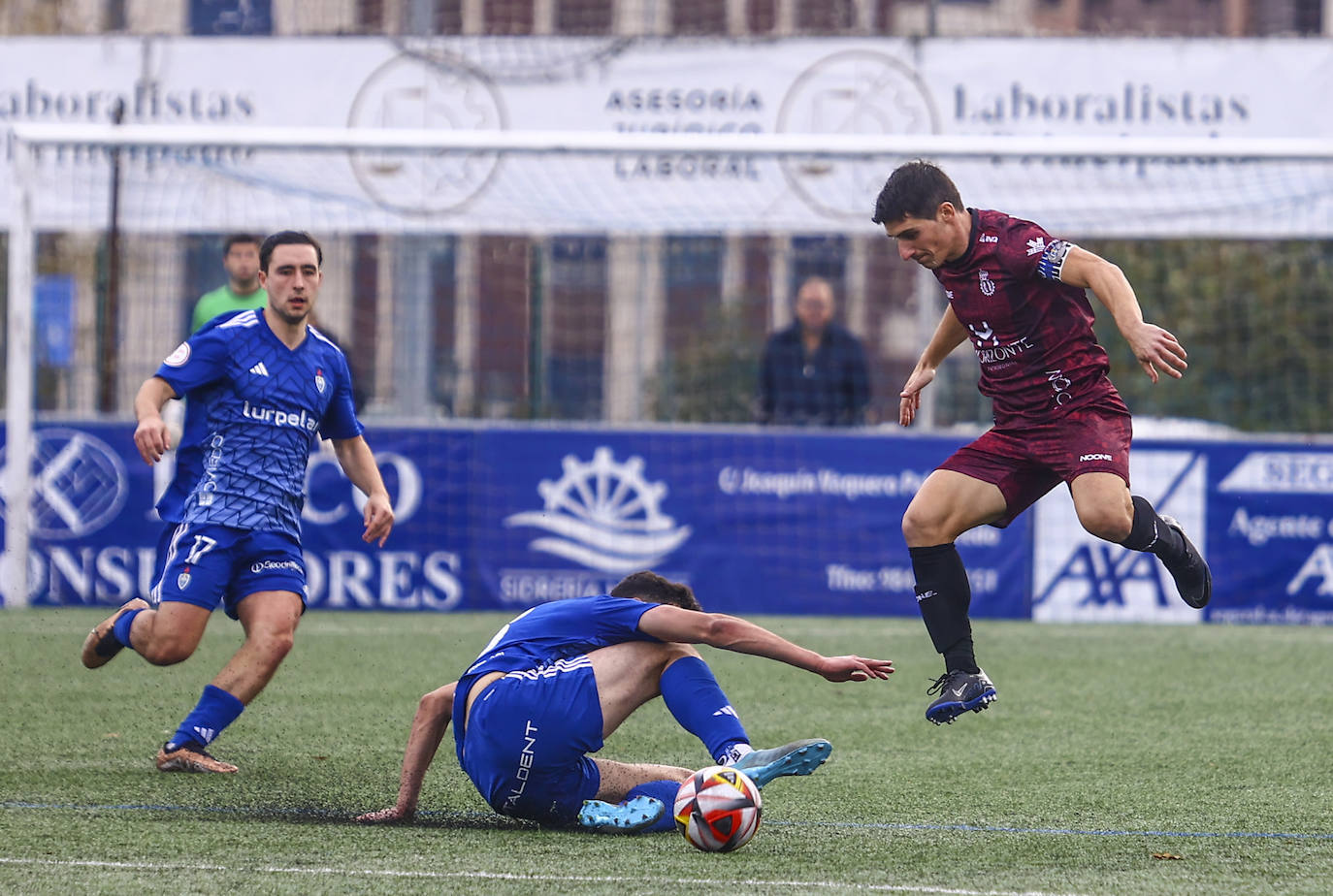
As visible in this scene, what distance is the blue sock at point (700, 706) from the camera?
15.9 feet

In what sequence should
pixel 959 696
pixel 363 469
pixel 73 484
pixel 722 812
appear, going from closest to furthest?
pixel 722 812, pixel 959 696, pixel 363 469, pixel 73 484

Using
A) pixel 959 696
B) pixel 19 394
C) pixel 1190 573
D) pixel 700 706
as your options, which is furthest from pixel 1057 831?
pixel 19 394

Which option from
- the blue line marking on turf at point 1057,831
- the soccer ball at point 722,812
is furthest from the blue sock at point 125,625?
the soccer ball at point 722,812

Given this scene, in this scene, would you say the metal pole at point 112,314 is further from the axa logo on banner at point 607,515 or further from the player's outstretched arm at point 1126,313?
the player's outstretched arm at point 1126,313

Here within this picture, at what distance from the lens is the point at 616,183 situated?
12.4 metres

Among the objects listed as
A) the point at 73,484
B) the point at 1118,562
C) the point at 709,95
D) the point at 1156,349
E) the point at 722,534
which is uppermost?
the point at 709,95

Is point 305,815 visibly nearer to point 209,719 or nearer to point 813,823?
point 209,719

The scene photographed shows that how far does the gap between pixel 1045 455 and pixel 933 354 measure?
0.57 m

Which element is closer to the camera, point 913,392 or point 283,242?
point 913,392

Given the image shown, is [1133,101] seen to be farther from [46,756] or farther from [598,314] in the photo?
[46,756]

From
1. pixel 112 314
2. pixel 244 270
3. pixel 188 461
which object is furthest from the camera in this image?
pixel 112 314

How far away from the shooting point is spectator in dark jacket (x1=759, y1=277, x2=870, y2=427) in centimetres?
1163

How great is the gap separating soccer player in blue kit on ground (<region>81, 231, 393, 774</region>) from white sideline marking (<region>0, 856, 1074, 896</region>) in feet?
5.15

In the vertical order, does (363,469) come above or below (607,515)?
above
